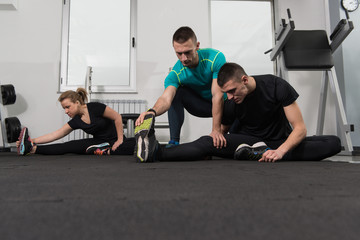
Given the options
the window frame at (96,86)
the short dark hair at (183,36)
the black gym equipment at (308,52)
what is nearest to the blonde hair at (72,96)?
the short dark hair at (183,36)

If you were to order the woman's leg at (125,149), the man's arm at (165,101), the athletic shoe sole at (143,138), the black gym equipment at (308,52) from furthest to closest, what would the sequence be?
1. the black gym equipment at (308,52)
2. the woman's leg at (125,149)
3. the man's arm at (165,101)
4. the athletic shoe sole at (143,138)

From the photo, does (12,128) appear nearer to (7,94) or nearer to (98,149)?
(7,94)

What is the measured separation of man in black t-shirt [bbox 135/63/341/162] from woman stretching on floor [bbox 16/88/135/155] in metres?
0.81

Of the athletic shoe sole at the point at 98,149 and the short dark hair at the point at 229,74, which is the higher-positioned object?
the short dark hair at the point at 229,74

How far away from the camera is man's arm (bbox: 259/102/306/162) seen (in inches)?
50.1

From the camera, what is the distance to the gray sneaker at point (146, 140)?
1203 millimetres

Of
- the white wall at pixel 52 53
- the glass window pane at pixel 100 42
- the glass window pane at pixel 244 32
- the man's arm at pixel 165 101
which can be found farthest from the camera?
the glass window pane at pixel 244 32

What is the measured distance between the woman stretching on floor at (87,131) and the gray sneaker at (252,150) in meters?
0.93

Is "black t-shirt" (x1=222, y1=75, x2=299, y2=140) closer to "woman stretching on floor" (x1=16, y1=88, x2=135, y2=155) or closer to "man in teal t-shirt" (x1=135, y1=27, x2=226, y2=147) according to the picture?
"man in teal t-shirt" (x1=135, y1=27, x2=226, y2=147)

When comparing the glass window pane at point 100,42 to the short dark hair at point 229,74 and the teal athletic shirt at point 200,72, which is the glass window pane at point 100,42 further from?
the short dark hair at point 229,74

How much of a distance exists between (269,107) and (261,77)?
167 mm

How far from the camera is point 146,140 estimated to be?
122cm

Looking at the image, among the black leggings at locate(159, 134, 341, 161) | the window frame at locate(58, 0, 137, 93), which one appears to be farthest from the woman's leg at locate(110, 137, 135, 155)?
the window frame at locate(58, 0, 137, 93)

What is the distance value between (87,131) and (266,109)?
54.6 inches
